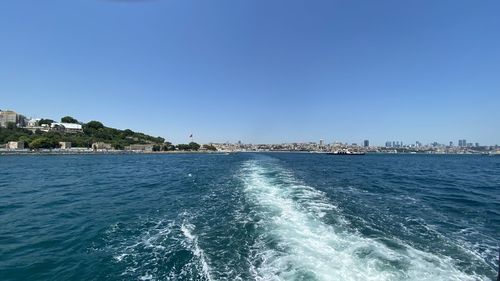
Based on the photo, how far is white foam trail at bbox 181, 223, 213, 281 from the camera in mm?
7238

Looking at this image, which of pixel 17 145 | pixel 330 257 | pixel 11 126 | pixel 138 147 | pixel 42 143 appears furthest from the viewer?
pixel 138 147

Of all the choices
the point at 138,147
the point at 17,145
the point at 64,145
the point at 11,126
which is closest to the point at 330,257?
the point at 17,145

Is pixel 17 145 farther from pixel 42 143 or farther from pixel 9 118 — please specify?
pixel 9 118

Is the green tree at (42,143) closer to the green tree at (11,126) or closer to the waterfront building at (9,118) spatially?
the green tree at (11,126)

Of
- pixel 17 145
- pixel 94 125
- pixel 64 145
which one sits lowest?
pixel 17 145

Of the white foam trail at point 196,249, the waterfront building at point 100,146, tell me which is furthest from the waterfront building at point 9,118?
the white foam trail at point 196,249

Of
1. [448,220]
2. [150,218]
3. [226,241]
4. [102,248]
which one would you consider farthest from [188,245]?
[448,220]

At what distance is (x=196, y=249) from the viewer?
28.7 ft

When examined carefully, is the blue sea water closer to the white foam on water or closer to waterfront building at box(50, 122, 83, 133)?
the white foam on water

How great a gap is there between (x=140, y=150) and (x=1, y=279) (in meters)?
169

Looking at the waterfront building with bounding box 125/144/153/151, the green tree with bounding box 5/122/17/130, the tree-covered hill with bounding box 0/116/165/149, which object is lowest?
the waterfront building with bounding box 125/144/153/151

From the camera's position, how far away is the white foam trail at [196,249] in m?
7.24

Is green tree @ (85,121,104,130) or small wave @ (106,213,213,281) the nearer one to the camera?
small wave @ (106,213,213,281)

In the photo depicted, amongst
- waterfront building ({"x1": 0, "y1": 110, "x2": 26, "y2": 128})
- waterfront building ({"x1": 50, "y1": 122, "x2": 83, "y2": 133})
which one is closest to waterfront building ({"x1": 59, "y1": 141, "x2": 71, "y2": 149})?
waterfront building ({"x1": 50, "y1": 122, "x2": 83, "y2": 133})
